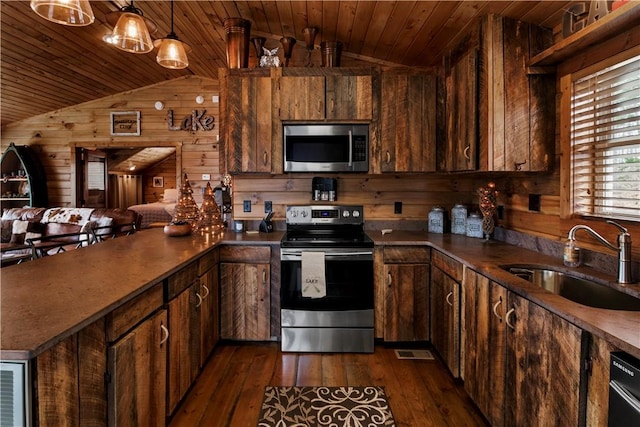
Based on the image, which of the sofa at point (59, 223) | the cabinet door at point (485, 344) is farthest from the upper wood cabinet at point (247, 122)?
the sofa at point (59, 223)

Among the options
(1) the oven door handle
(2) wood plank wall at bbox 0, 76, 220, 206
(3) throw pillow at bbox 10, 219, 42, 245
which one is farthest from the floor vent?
(3) throw pillow at bbox 10, 219, 42, 245

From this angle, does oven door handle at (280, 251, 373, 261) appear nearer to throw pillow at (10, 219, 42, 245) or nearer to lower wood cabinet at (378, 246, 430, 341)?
lower wood cabinet at (378, 246, 430, 341)

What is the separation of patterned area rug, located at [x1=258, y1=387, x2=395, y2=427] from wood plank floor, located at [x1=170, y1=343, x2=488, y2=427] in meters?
0.05

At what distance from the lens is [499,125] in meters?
2.28

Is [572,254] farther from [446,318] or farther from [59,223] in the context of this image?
[59,223]

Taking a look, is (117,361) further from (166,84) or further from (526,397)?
(166,84)

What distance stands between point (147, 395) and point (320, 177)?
87.6 inches

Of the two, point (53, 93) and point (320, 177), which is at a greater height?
point (53, 93)

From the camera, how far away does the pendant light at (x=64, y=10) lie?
1.66 m

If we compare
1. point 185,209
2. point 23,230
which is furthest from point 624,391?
point 23,230

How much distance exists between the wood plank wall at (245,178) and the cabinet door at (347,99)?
595 mm

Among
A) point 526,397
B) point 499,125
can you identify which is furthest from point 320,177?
point 526,397

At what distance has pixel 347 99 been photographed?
3.05 m

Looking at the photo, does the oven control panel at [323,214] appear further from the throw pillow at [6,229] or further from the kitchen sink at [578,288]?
the throw pillow at [6,229]
